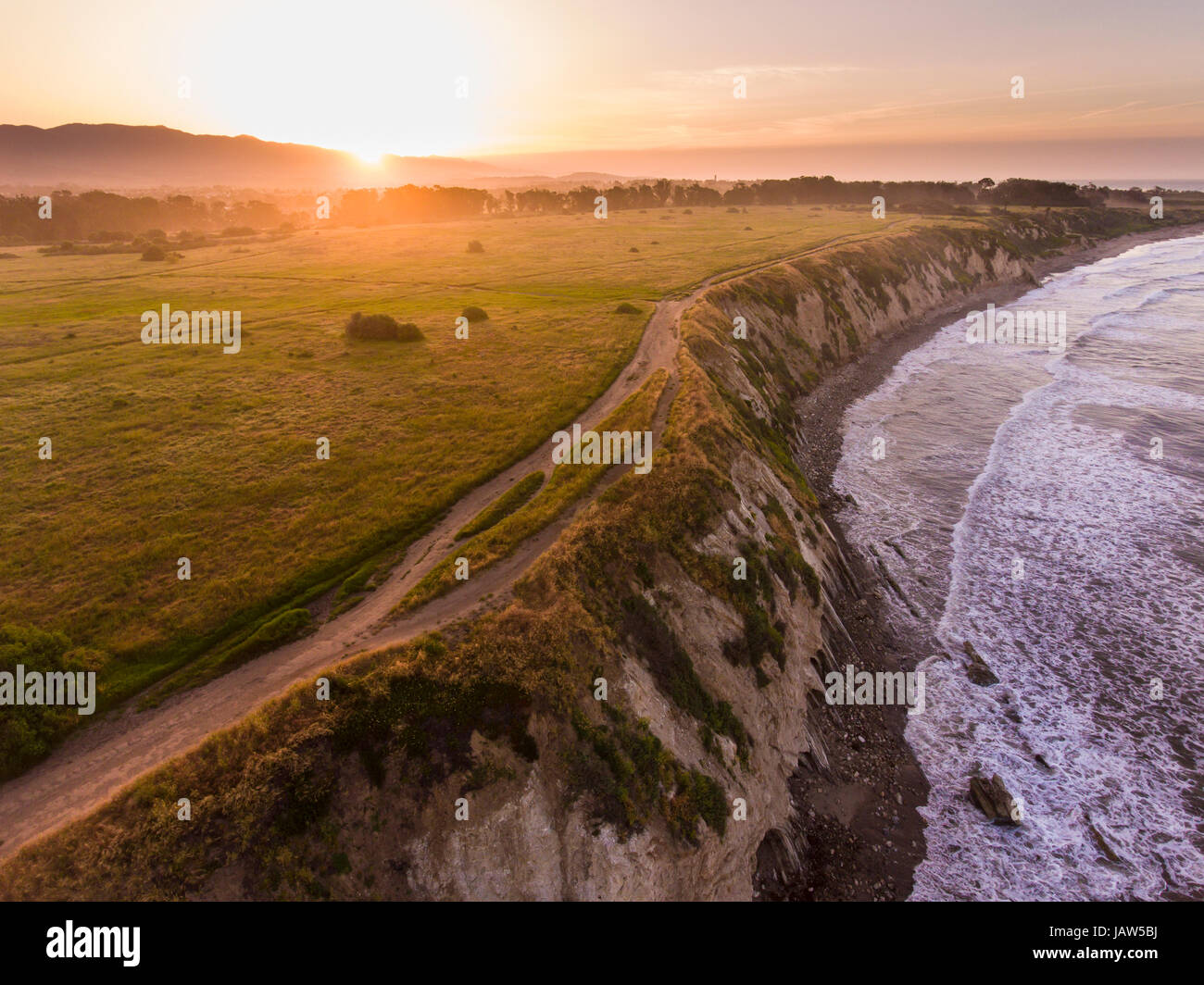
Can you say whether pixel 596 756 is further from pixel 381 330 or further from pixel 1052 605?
pixel 381 330

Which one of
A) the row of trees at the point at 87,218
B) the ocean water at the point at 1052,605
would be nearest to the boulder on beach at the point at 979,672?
the ocean water at the point at 1052,605

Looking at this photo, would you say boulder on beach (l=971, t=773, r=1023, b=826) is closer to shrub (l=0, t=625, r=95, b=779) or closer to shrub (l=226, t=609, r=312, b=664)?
shrub (l=226, t=609, r=312, b=664)

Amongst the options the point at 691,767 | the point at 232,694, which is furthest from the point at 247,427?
the point at 691,767

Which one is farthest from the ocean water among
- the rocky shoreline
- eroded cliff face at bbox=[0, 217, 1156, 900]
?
eroded cliff face at bbox=[0, 217, 1156, 900]
